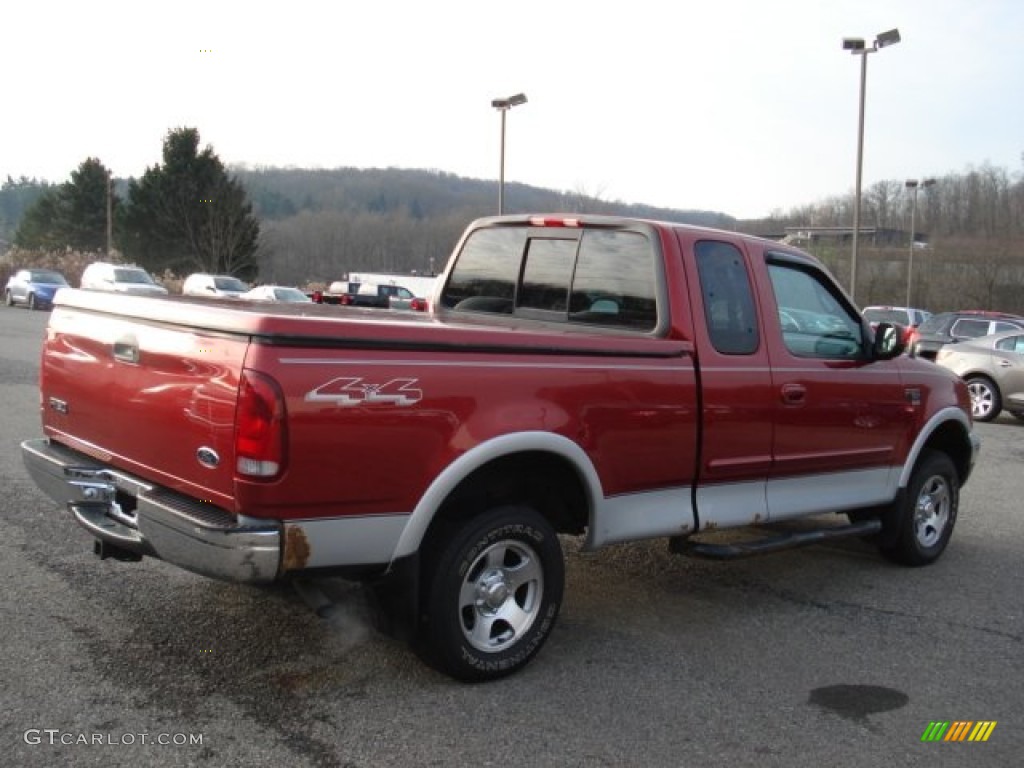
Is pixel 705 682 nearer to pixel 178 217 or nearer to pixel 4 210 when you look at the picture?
pixel 178 217

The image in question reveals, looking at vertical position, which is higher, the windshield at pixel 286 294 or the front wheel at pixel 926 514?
the windshield at pixel 286 294

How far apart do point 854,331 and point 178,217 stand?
2459 inches

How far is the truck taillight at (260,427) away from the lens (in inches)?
131

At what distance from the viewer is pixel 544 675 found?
168 inches

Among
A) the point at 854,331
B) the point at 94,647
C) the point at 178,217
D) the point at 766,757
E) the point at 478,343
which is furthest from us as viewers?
the point at 178,217

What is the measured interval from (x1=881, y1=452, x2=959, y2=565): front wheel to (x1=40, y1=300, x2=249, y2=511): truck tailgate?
4504 millimetres

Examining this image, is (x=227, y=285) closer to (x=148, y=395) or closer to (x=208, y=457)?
(x=148, y=395)

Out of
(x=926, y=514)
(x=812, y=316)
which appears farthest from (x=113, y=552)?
(x=926, y=514)

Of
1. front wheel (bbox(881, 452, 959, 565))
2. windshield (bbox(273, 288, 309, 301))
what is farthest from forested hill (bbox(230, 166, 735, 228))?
front wheel (bbox(881, 452, 959, 565))

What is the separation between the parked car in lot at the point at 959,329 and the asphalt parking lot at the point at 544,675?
13074 millimetres

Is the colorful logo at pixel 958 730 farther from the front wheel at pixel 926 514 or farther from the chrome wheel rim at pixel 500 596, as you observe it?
the front wheel at pixel 926 514

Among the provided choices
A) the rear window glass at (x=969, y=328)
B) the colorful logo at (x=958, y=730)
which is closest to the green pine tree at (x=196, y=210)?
the rear window glass at (x=969, y=328)

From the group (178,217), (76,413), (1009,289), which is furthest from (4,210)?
(76,413)

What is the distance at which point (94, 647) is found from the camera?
4.25m
